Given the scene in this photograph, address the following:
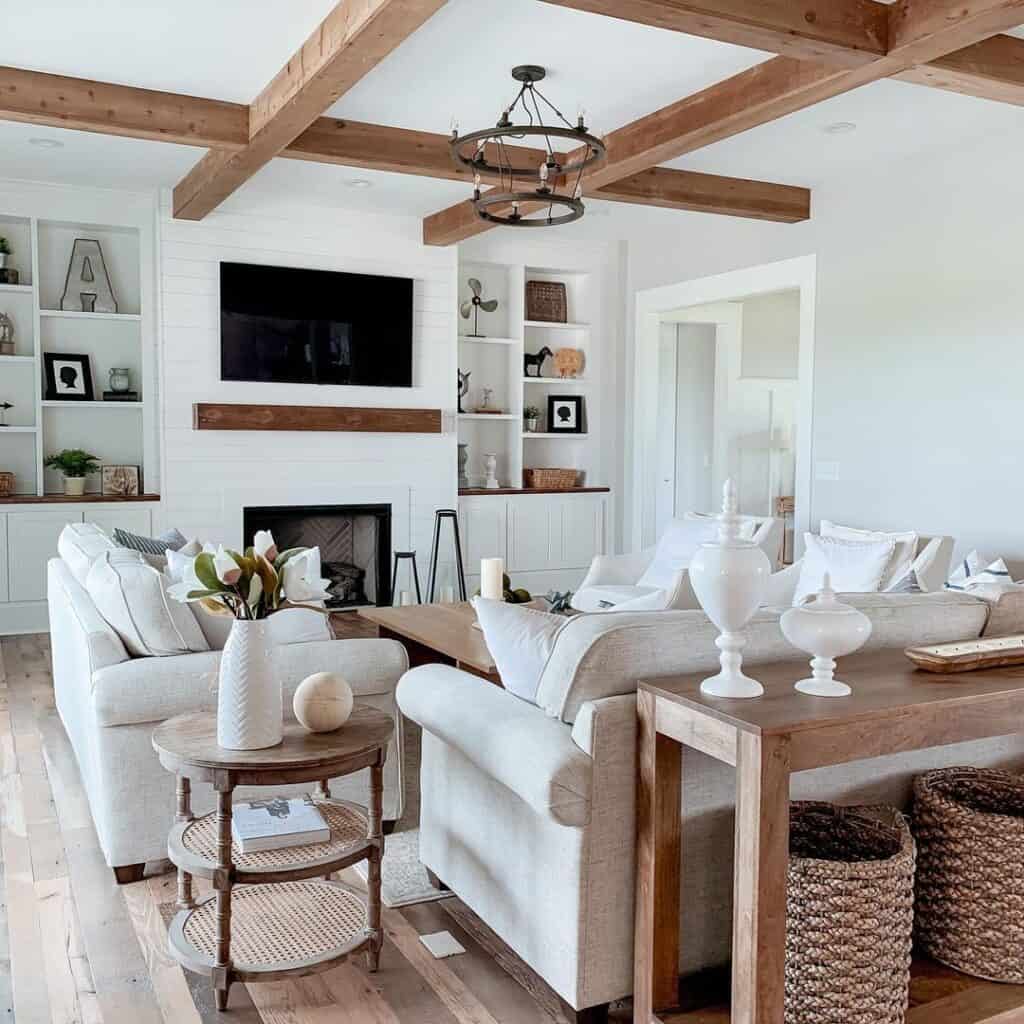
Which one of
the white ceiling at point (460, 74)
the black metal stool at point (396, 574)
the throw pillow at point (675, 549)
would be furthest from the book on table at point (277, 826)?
the black metal stool at point (396, 574)

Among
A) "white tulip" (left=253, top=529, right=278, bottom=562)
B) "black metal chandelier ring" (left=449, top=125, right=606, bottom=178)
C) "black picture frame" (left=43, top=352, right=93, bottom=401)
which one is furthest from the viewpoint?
"black picture frame" (left=43, top=352, right=93, bottom=401)

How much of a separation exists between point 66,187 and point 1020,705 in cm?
617

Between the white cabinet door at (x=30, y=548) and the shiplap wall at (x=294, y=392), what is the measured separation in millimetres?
695

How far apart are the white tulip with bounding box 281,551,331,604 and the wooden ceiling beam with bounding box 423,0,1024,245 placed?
8.64 feet

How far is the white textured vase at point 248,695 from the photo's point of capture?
7.47 ft

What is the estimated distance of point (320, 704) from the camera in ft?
7.81

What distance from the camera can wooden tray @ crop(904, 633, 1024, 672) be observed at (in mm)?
2223

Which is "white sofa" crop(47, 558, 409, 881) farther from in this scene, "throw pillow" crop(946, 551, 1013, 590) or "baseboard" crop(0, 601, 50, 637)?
"baseboard" crop(0, 601, 50, 637)

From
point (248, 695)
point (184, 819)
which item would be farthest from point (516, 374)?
point (248, 695)

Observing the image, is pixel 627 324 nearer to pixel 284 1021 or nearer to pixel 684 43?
pixel 684 43

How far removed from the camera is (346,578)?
740 centimetres

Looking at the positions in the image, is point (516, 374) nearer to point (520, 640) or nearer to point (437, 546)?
point (437, 546)

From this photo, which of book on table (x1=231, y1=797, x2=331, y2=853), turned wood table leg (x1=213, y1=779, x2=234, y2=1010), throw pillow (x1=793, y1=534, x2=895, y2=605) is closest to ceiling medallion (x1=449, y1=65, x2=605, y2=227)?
throw pillow (x1=793, y1=534, x2=895, y2=605)

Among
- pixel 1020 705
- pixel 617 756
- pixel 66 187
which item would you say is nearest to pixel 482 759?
pixel 617 756
